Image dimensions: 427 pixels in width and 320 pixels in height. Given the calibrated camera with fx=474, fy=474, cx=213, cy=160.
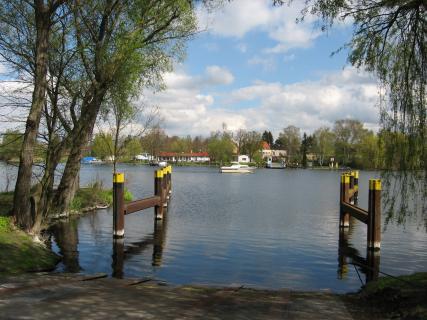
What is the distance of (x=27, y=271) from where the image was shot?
1073cm

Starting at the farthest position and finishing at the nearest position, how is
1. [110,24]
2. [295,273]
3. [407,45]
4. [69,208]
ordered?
[69,208] < [110,24] < [295,273] < [407,45]

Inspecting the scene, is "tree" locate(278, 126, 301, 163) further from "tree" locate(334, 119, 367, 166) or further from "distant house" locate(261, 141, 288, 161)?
"tree" locate(334, 119, 367, 166)

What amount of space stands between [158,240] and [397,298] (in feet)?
38.5

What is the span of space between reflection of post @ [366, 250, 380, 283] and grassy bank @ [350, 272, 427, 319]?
160 inches

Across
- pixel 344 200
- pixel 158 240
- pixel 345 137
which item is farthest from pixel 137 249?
pixel 345 137

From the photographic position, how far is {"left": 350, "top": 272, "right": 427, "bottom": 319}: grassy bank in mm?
6785

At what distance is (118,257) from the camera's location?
48.2 ft

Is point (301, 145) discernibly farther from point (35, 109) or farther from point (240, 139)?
point (35, 109)

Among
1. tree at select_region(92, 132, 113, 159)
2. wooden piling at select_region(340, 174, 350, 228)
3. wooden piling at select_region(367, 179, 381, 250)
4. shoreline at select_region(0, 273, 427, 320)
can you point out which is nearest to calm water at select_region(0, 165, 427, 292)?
wooden piling at select_region(340, 174, 350, 228)

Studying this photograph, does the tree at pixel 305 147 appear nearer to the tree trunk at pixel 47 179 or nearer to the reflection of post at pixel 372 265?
the reflection of post at pixel 372 265

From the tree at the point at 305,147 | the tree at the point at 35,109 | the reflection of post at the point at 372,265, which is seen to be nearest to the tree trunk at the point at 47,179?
the tree at the point at 35,109

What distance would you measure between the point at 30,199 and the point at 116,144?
17645 millimetres

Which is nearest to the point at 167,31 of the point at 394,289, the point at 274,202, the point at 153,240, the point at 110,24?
the point at 110,24

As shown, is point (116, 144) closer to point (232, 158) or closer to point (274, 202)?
point (274, 202)
